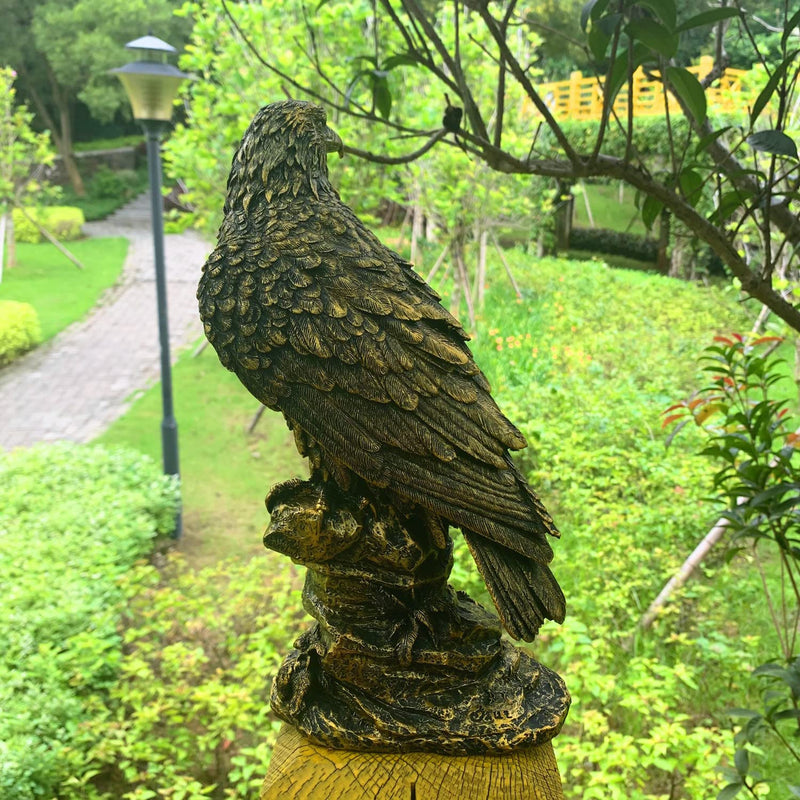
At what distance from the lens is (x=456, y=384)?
4.44ft

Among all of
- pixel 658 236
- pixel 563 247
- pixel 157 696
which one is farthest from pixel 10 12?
pixel 157 696

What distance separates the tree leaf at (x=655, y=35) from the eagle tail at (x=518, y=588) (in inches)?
37.1

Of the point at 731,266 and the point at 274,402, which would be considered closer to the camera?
the point at 274,402

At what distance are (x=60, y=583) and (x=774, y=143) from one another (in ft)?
10.6

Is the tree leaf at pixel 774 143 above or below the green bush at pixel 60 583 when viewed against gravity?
above

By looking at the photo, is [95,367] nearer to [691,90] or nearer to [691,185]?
[691,185]

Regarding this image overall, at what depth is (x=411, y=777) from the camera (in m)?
1.31

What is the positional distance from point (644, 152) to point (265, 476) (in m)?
6.19

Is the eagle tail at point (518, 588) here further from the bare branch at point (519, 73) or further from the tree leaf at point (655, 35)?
the tree leaf at point (655, 35)

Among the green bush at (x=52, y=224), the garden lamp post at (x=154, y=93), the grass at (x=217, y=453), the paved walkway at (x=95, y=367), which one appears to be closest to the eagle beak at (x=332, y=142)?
the garden lamp post at (x=154, y=93)

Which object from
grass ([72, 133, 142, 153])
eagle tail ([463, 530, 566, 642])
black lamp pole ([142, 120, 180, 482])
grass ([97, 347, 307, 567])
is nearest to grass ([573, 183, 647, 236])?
grass ([97, 347, 307, 567])

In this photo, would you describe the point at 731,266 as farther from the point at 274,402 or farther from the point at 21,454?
the point at 21,454

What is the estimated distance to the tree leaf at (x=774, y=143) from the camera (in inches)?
51.8

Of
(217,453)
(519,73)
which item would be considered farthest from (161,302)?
(519,73)
